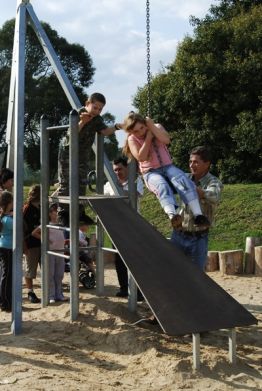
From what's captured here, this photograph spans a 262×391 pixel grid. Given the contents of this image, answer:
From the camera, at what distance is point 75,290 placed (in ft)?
16.5

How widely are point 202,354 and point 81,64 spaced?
27816 mm

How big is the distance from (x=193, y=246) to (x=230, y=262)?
3140 mm

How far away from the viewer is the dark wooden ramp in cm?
402

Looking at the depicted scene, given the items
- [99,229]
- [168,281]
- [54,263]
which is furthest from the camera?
[54,263]

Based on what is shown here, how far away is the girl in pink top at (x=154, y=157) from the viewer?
465 cm

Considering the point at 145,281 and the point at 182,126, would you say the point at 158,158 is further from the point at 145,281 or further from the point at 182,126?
the point at 182,126

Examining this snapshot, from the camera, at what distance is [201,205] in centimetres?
479

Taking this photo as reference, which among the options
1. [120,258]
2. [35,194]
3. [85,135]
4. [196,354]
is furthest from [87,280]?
[196,354]

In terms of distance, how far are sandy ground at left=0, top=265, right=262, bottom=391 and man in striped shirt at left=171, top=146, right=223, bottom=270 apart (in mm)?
688

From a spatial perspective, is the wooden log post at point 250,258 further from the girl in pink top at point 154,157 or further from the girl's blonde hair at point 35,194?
the girl in pink top at point 154,157

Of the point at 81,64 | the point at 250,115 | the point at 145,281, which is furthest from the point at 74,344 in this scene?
the point at 81,64

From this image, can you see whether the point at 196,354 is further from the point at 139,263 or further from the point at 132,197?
the point at 132,197

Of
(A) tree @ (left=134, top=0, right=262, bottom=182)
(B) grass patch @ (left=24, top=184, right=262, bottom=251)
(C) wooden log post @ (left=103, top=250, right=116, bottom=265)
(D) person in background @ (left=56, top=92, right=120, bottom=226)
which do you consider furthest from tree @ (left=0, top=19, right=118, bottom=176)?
(D) person in background @ (left=56, top=92, right=120, bottom=226)

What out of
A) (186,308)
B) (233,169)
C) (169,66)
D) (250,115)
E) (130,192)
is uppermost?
(169,66)
